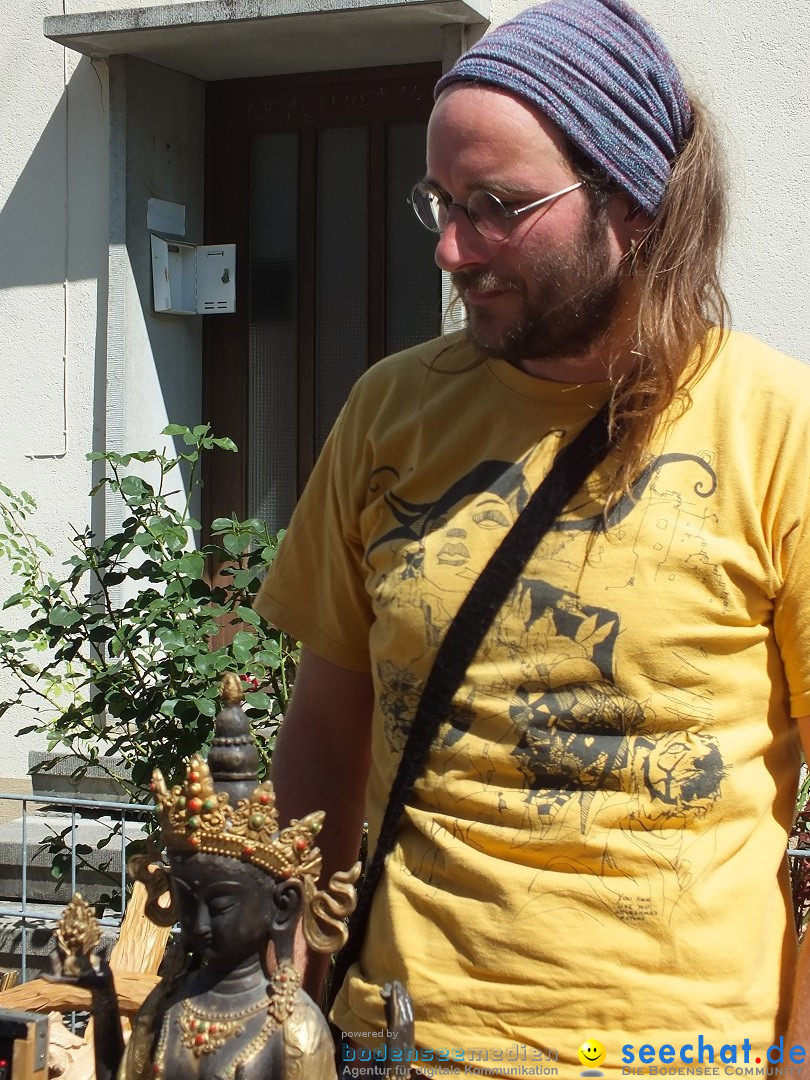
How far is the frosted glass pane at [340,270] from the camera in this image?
565 centimetres

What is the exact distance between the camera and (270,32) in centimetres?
522

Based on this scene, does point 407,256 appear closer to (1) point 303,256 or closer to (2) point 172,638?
(1) point 303,256

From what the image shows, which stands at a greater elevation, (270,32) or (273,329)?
(270,32)

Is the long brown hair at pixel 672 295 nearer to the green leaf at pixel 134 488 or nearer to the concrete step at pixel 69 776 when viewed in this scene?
the green leaf at pixel 134 488

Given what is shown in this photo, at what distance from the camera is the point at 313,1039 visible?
158 centimetres

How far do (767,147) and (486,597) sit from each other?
3.41 meters

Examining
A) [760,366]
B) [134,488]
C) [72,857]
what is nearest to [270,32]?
[134,488]

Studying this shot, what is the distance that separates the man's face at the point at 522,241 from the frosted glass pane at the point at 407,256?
3.68m

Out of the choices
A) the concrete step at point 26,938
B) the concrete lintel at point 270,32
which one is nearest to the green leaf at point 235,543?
the concrete step at point 26,938

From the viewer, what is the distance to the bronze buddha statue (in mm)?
1545

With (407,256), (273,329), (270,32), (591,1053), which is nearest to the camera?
(591,1053)

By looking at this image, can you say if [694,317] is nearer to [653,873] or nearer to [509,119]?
[509,119]

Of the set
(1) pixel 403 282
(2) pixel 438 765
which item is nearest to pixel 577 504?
(2) pixel 438 765

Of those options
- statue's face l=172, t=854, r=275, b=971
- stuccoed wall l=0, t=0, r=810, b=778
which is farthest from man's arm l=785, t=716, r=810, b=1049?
stuccoed wall l=0, t=0, r=810, b=778
